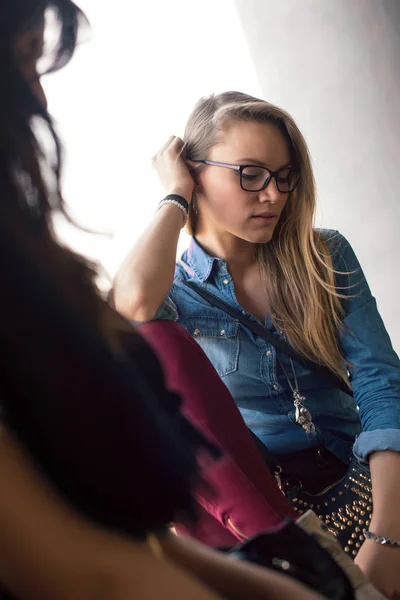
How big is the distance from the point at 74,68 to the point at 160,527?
1.55 meters

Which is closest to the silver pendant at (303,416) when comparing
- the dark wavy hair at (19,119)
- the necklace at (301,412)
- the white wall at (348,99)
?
the necklace at (301,412)

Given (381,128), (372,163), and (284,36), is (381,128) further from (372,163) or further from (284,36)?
(284,36)

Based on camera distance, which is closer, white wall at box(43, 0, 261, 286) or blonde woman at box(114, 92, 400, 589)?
blonde woman at box(114, 92, 400, 589)

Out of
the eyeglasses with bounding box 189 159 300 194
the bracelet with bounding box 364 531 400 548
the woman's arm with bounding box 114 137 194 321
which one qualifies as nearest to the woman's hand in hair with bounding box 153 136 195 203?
the woman's arm with bounding box 114 137 194 321

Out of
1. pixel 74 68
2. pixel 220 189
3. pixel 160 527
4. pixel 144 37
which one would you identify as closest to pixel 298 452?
pixel 220 189

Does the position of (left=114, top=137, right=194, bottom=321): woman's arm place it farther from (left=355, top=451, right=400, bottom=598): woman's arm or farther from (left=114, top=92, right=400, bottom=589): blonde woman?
(left=355, top=451, right=400, bottom=598): woman's arm

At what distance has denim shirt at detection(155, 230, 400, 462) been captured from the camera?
1.20 metres

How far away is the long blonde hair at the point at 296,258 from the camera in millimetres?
1257

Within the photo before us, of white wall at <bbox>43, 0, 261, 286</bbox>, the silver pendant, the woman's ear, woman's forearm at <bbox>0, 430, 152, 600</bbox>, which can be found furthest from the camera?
white wall at <bbox>43, 0, 261, 286</bbox>

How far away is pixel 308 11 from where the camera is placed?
2525mm

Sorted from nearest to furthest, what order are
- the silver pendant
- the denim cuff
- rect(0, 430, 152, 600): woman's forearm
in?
rect(0, 430, 152, 600): woman's forearm
the denim cuff
the silver pendant

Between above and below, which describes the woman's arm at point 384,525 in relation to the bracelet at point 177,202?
below

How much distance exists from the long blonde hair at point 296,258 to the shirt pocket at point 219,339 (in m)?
0.10

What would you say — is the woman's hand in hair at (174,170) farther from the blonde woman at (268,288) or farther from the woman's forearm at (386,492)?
the woman's forearm at (386,492)
